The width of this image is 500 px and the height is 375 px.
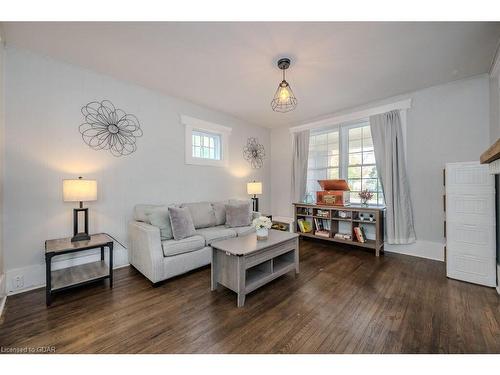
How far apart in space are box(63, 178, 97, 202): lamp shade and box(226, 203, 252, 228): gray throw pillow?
6.04 feet

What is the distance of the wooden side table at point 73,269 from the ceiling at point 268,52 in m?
2.05

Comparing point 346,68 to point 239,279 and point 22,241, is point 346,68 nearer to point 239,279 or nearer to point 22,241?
point 239,279

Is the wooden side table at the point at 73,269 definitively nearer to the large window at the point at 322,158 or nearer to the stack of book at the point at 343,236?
the stack of book at the point at 343,236

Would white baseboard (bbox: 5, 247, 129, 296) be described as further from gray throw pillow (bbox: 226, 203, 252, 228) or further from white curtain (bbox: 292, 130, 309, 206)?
white curtain (bbox: 292, 130, 309, 206)

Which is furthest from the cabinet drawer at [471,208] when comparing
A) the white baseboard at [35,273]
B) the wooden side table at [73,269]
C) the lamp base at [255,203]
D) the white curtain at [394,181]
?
the white baseboard at [35,273]

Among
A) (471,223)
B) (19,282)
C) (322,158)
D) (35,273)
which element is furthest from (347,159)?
(19,282)

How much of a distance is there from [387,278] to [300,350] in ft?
5.66

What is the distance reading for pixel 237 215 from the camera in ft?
11.5

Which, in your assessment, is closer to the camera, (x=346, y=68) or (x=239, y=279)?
(x=239, y=279)

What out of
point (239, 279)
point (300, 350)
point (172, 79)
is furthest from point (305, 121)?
point (300, 350)

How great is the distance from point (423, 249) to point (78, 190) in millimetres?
4696

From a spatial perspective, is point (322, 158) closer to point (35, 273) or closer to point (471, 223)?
point (471, 223)

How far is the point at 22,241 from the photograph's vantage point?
7.34ft
